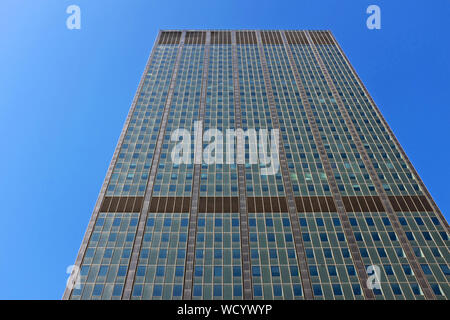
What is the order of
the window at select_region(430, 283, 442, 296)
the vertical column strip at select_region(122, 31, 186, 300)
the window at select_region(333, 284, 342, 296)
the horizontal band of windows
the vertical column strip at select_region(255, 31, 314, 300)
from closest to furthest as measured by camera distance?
the window at select_region(333, 284, 342, 296), the window at select_region(430, 283, 442, 296), the vertical column strip at select_region(255, 31, 314, 300), the vertical column strip at select_region(122, 31, 186, 300), the horizontal band of windows

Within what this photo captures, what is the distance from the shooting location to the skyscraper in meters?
57.2

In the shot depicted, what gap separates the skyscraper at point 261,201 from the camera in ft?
188

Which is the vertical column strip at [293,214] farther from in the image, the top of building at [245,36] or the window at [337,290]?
the top of building at [245,36]

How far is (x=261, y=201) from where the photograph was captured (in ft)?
230

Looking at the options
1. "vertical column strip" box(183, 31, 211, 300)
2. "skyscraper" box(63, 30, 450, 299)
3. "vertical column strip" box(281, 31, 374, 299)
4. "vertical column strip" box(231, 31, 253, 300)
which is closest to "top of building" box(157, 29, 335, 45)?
"skyscraper" box(63, 30, 450, 299)

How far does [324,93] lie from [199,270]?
63129mm

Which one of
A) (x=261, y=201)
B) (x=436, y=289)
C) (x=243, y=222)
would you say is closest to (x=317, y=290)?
(x=243, y=222)

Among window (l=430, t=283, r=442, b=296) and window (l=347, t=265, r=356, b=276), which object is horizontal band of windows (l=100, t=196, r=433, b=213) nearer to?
window (l=347, t=265, r=356, b=276)

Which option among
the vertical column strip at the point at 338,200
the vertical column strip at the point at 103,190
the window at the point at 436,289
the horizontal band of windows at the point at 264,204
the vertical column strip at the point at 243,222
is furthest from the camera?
the horizontal band of windows at the point at 264,204

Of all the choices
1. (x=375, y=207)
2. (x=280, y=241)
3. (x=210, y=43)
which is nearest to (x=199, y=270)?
(x=280, y=241)

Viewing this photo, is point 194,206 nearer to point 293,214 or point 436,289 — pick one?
point 293,214

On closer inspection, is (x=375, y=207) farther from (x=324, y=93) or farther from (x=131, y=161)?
(x=131, y=161)

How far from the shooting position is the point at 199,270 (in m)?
59.0

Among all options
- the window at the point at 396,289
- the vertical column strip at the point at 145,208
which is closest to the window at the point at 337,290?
the window at the point at 396,289
